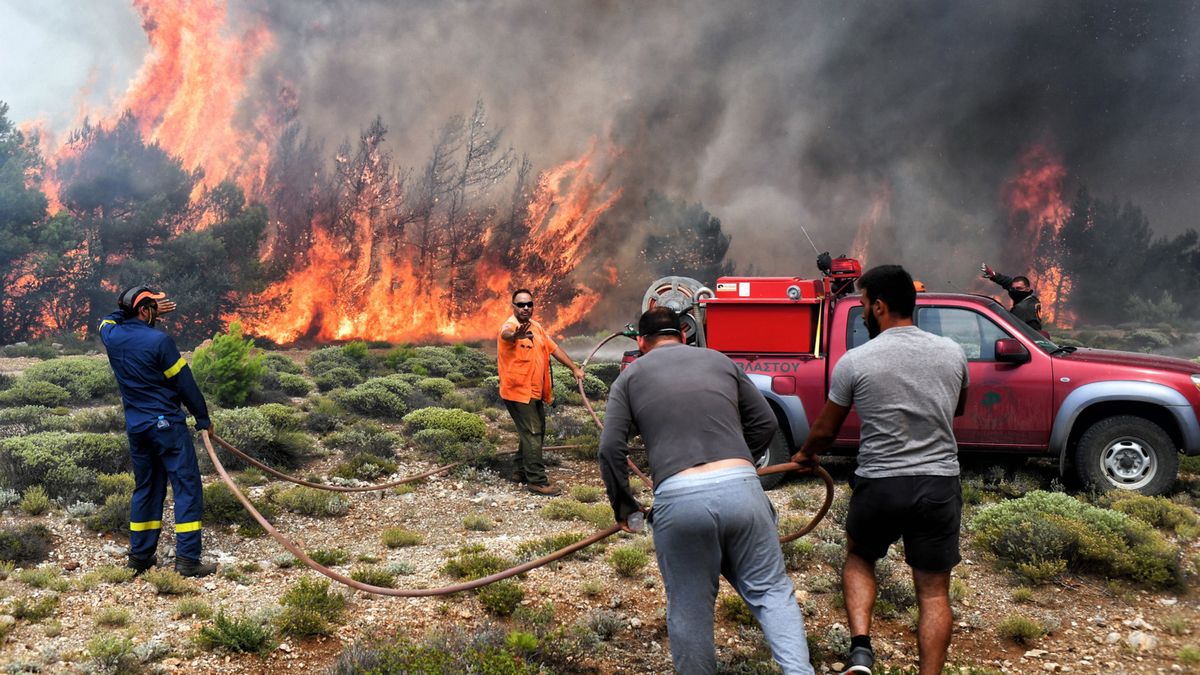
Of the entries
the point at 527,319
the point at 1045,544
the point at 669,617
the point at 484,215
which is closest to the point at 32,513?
the point at 527,319

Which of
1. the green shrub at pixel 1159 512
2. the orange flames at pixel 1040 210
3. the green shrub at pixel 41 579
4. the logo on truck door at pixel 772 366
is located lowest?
the green shrub at pixel 41 579

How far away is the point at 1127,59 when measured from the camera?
4569 centimetres

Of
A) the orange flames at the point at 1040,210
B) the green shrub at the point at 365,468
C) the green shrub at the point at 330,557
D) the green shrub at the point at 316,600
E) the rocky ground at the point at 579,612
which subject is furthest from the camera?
the orange flames at the point at 1040,210

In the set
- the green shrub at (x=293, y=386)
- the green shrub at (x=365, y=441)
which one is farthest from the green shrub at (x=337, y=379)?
the green shrub at (x=365, y=441)

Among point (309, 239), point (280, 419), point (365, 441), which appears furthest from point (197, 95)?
point (365, 441)

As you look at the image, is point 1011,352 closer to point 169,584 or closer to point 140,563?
point 169,584

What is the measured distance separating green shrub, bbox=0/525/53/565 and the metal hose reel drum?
594 cm

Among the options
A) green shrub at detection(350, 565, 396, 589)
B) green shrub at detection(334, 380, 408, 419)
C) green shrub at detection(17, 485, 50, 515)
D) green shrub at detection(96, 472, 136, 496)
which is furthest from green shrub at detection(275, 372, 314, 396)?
green shrub at detection(350, 565, 396, 589)

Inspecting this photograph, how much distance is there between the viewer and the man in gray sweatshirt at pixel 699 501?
10.4 feet

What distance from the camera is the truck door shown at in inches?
291

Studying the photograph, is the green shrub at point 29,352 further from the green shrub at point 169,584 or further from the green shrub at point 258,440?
the green shrub at point 169,584

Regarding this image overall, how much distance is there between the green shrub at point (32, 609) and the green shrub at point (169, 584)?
0.59 m

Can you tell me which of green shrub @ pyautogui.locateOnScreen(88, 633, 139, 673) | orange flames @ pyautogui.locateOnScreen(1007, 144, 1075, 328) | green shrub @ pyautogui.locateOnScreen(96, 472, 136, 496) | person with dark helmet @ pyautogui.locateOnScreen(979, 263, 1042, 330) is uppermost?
orange flames @ pyautogui.locateOnScreen(1007, 144, 1075, 328)

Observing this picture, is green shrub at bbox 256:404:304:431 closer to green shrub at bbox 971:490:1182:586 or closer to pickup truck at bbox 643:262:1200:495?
pickup truck at bbox 643:262:1200:495
